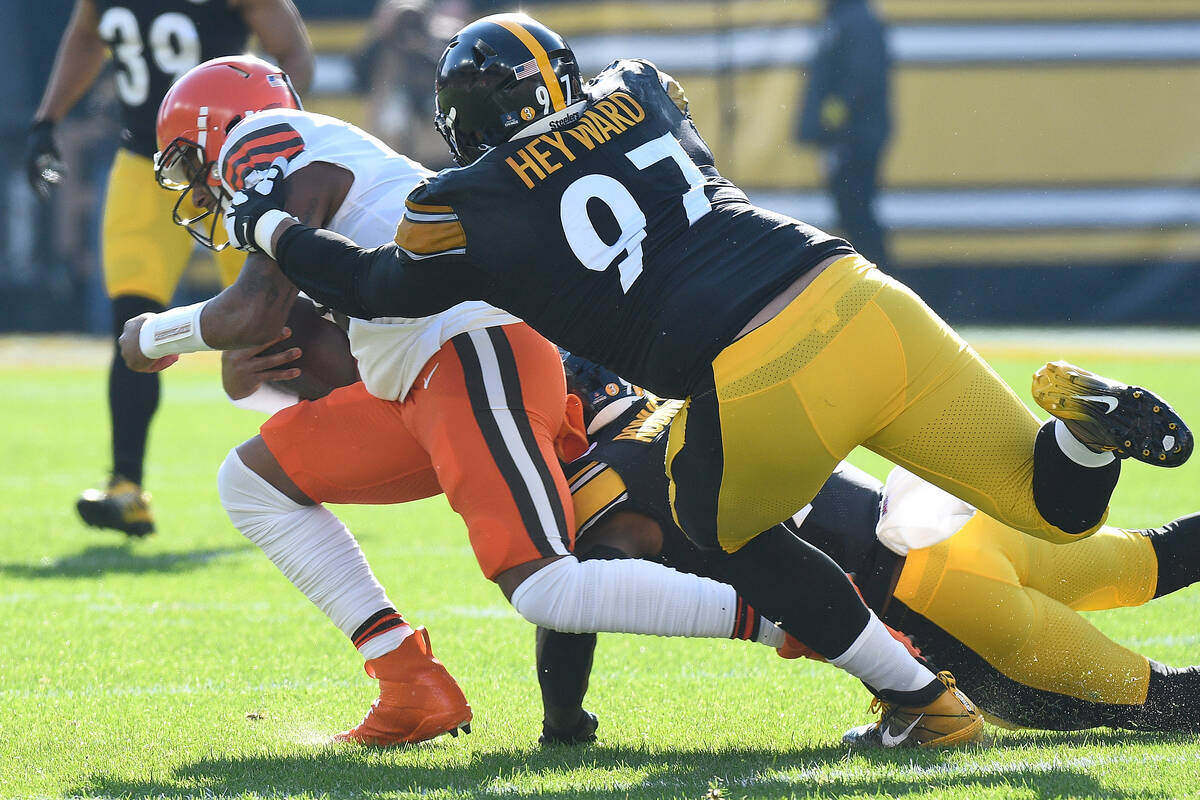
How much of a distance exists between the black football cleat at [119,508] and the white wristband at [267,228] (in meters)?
2.52

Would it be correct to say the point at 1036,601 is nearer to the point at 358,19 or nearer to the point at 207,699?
the point at 207,699

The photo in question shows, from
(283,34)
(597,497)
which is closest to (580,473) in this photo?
(597,497)

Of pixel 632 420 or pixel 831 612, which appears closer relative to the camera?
pixel 831 612

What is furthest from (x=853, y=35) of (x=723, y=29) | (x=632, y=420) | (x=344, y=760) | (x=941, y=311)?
(x=344, y=760)

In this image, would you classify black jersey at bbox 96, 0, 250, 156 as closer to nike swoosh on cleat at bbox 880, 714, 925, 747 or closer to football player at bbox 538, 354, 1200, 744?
football player at bbox 538, 354, 1200, 744

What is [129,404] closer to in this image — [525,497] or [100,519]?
[100,519]

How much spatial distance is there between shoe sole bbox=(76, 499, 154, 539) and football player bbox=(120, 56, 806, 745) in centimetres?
210

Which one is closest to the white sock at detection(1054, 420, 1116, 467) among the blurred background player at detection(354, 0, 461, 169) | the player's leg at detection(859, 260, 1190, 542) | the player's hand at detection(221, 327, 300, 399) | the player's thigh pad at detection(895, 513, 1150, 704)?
the player's leg at detection(859, 260, 1190, 542)

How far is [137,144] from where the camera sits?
5.23 metres

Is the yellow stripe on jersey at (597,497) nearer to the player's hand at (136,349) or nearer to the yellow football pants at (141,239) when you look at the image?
the player's hand at (136,349)

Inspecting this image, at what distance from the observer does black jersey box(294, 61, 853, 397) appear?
2471 millimetres

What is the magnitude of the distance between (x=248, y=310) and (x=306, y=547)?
1.72ft

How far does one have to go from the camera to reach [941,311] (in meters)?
11.2

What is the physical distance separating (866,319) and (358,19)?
10569 mm
